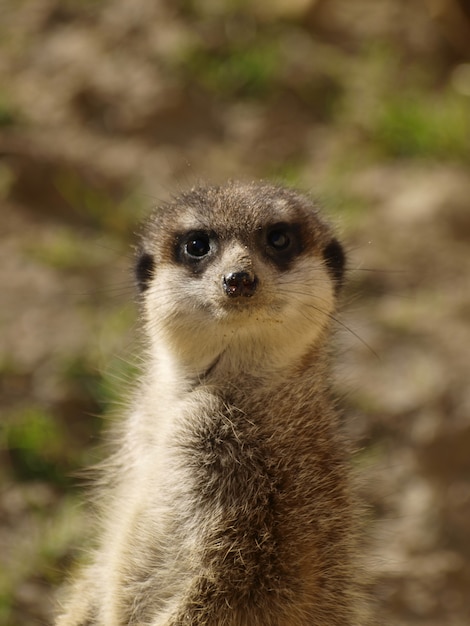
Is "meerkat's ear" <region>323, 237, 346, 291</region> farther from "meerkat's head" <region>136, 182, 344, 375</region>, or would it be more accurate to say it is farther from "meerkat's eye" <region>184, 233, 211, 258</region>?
"meerkat's eye" <region>184, 233, 211, 258</region>

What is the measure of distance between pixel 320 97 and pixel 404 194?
0.83 meters

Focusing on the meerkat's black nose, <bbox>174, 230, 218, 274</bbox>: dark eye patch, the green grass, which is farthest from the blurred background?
the meerkat's black nose

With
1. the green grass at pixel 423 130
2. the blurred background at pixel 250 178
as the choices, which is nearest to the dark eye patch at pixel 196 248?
the blurred background at pixel 250 178

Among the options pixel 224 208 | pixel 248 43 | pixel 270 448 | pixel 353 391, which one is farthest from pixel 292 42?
pixel 270 448

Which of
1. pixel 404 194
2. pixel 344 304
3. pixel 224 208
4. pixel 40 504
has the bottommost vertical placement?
pixel 40 504

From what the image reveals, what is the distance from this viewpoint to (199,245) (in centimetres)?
241

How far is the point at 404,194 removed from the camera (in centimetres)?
464

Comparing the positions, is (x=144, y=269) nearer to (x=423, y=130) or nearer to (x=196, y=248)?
(x=196, y=248)

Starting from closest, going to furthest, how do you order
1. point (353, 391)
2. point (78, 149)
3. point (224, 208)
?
point (224, 208), point (353, 391), point (78, 149)

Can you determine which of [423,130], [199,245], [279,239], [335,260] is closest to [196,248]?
[199,245]

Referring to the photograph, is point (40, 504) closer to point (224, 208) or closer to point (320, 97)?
point (224, 208)

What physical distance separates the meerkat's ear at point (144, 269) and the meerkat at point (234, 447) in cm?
4

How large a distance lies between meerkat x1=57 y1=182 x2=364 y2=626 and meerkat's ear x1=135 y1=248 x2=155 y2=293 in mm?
36

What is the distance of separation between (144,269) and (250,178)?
176 centimetres
